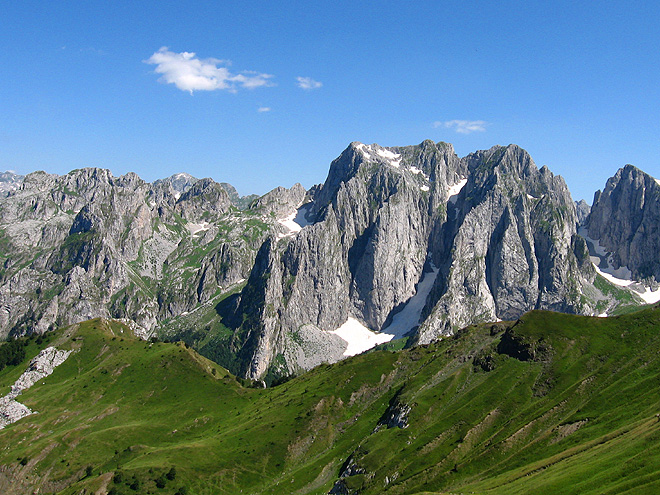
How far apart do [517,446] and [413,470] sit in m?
27.0

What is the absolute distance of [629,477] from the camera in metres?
88.9

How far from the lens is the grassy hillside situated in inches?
4884

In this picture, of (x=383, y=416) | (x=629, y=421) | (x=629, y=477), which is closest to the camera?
(x=629, y=477)

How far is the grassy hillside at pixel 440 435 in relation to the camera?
124062 mm

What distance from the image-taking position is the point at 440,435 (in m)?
147

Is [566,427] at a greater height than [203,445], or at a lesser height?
lesser

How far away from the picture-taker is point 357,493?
13550 centimetres

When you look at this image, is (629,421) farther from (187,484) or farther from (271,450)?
(187,484)

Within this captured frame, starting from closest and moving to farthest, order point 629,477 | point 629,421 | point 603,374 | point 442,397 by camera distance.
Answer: point 629,477
point 629,421
point 603,374
point 442,397

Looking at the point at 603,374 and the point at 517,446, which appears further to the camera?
the point at 603,374

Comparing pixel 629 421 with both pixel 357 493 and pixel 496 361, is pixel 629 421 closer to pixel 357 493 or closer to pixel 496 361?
pixel 496 361

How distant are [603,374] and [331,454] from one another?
8509 cm

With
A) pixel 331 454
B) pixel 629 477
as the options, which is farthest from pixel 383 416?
pixel 629 477

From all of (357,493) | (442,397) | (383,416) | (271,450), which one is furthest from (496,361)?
(271,450)
